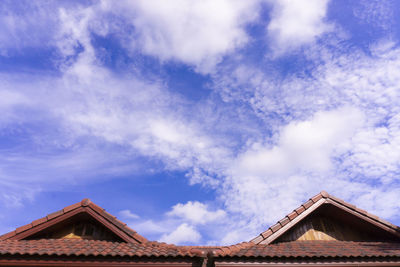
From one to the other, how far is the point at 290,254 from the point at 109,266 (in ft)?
14.0

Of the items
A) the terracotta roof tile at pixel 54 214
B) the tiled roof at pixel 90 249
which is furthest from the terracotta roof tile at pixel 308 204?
the terracotta roof tile at pixel 54 214

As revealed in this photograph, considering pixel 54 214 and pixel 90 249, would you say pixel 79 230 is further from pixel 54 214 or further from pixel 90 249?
pixel 90 249

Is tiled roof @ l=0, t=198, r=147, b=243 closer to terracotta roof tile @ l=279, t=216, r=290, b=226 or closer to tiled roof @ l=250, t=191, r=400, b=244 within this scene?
tiled roof @ l=250, t=191, r=400, b=244

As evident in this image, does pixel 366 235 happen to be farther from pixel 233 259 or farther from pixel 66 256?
pixel 66 256

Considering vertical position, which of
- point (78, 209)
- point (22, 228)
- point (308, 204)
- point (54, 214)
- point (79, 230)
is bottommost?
point (22, 228)

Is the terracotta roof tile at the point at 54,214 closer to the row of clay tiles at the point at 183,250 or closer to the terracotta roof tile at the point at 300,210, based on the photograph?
the row of clay tiles at the point at 183,250

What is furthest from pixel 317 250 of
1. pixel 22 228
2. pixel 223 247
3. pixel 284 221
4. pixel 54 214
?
pixel 22 228

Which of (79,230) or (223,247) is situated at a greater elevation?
(79,230)

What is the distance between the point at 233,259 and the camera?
20.9 ft

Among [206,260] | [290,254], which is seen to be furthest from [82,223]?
[290,254]

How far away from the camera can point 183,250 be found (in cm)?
647

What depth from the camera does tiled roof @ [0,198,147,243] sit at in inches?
282

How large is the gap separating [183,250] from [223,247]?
3.25ft

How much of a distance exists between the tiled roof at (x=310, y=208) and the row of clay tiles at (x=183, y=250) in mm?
346
